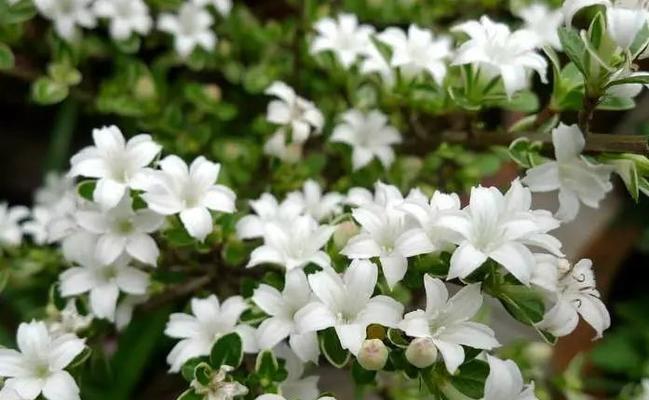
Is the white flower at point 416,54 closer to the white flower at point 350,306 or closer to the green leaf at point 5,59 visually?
the white flower at point 350,306

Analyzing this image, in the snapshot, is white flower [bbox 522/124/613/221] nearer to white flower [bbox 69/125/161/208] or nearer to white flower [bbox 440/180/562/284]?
white flower [bbox 440/180/562/284]

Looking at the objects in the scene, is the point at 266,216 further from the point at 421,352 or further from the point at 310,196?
the point at 421,352

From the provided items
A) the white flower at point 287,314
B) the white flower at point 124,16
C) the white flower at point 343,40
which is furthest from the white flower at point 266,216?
the white flower at point 124,16

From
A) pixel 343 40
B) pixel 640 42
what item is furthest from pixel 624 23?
pixel 343 40

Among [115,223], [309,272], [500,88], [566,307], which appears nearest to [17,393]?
[115,223]

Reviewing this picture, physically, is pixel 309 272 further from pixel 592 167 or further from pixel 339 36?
pixel 339 36

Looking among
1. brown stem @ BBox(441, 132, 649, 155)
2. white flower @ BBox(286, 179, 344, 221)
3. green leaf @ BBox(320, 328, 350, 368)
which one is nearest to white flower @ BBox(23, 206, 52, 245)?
white flower @ BBox(286, 179, 344, 221)
